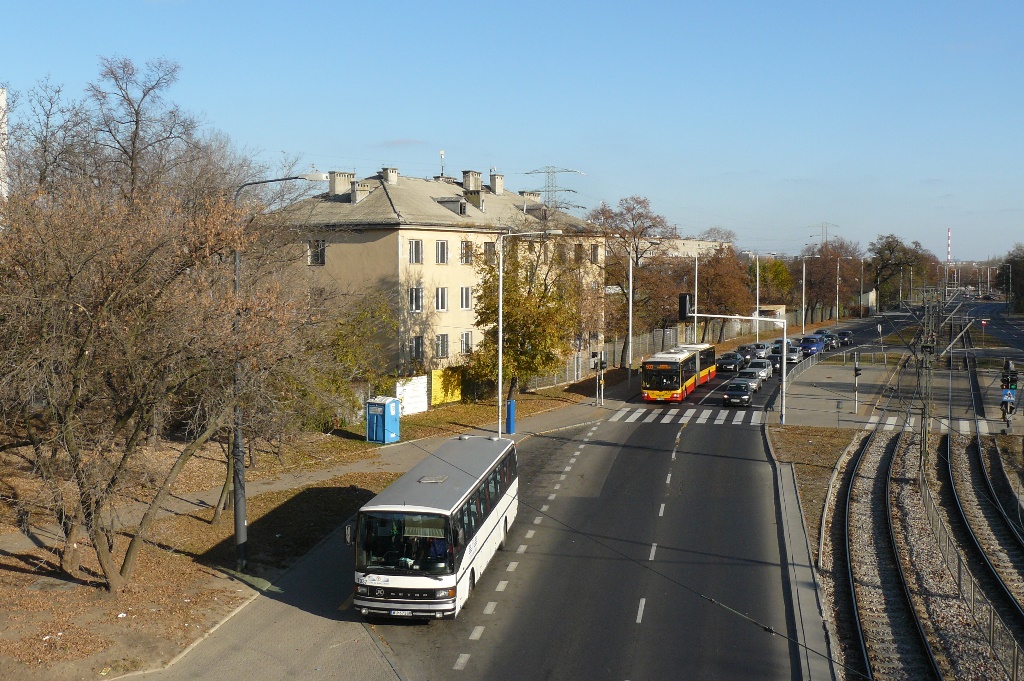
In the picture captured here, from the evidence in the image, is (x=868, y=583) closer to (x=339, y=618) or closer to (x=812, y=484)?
(x=812, y=484)

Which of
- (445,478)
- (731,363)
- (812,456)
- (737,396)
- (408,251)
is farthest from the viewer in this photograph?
(731,363)

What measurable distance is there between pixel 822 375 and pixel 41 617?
5051cm

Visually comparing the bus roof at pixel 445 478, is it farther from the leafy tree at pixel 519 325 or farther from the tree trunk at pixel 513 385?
the tree trunk at pixel 513 385

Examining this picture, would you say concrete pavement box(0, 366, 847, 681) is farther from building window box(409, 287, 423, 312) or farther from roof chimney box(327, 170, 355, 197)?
roof chimney box(327, 170, 355, 197)

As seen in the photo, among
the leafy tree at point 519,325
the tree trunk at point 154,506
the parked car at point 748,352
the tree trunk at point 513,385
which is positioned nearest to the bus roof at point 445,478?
the tree trunk at point 154,506

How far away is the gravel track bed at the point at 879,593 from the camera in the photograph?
14.6 m

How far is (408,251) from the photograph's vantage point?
146 ft

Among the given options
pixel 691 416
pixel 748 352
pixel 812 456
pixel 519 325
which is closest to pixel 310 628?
pixel 812 456

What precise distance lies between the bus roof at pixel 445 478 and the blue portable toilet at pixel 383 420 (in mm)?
10939

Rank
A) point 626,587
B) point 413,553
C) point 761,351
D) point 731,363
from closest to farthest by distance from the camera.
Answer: point 413,553, point 626,587, point 731,363, point 761,351

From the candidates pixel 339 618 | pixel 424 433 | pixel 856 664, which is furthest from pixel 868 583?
pixel 424 433

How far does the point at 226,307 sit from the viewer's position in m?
16.2

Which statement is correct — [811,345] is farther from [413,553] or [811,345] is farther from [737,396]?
[413,553]

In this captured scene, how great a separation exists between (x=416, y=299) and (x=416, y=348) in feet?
7.85
